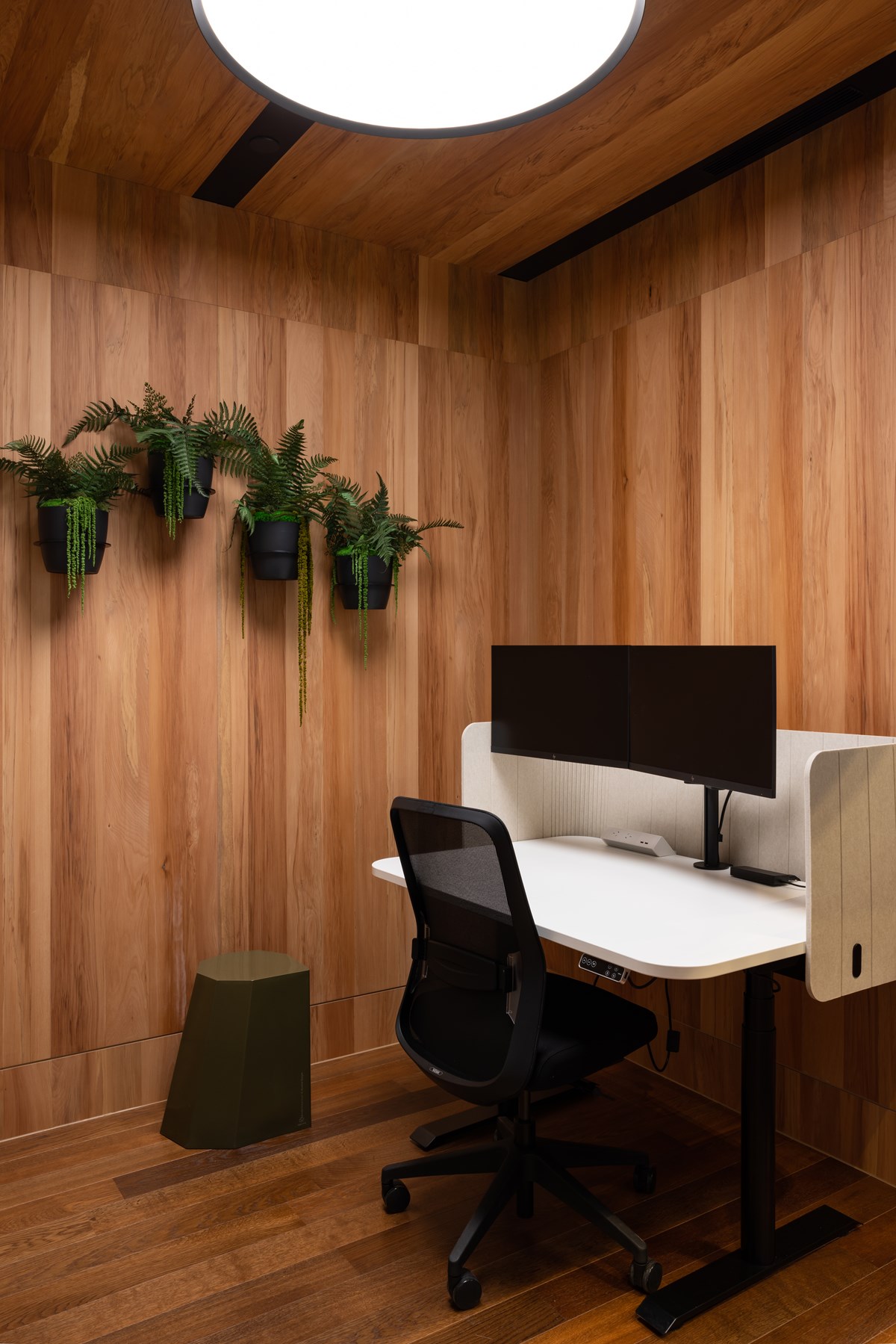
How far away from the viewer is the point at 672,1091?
292 cm

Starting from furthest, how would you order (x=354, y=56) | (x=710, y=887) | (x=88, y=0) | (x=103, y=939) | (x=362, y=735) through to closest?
(x=362, y=735), (x=103, y=939), (x=710, y=887), (x=88, y=0), (x=354, y=56)

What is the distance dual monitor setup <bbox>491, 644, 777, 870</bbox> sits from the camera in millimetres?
2270

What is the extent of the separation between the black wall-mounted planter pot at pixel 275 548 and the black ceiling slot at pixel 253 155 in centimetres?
101

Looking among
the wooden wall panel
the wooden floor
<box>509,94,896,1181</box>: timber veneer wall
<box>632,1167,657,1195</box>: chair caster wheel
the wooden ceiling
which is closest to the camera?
the wooden floor

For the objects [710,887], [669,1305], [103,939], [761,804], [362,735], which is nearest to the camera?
[669,1305]

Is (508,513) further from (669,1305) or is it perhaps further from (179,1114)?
(669,1305)

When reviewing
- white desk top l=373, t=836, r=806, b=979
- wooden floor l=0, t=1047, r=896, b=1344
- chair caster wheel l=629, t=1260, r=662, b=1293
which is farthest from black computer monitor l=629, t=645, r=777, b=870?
chair caster wheel l=629, t=1260, r=662, b=1293

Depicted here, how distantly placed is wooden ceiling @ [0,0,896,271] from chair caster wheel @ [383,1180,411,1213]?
2.65m

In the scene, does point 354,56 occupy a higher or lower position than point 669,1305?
higher

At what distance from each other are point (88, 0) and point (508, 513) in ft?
6.61

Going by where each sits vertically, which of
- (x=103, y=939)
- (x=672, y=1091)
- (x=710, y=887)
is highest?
(x=710, y=887)

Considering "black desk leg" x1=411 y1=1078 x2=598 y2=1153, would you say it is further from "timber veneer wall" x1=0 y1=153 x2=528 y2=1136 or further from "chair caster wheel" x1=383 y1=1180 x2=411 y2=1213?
"timber veneer wall" x1=0 y1=153 x2=528 y2=1136

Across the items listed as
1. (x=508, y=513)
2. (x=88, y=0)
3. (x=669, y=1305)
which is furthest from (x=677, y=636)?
(x=88, y=0)

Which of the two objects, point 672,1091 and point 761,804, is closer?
point 761,804
